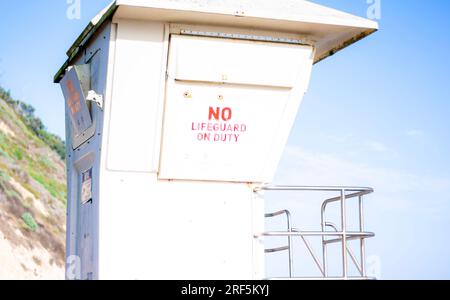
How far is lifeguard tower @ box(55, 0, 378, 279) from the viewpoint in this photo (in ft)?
27.7

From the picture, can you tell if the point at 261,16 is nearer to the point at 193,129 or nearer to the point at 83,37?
the point at 193,129

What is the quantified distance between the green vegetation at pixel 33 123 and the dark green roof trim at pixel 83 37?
2982cm

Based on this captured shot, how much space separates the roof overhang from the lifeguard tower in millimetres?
14

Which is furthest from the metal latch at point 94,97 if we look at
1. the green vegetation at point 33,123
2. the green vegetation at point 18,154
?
the green vegetation at point 33,123

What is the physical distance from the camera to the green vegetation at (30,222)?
30578 millimetres

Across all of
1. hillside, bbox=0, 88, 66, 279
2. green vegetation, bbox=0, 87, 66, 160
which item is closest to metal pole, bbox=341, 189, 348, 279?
hillside, bbox=0, 88, 66, 279

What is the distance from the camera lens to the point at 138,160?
337 inches

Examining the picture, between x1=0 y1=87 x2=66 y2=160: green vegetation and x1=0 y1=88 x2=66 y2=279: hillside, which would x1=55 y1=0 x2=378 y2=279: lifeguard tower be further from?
x1=0 y1=87 x2=66 y2=160: green vegetation

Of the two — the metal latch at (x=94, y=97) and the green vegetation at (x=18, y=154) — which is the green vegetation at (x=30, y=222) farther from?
the metal latch at (x=94, y=97)

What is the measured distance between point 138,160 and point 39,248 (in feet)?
73.9

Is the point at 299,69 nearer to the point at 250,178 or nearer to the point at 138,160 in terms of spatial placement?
the point at 250,178

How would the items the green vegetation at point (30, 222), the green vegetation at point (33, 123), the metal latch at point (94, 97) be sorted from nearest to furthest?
the metal latch at point (94, 97)
the green vegetation at point (30, 222)
the green vegetation at point (33, 123)

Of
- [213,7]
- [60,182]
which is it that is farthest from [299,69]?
[60,182]
